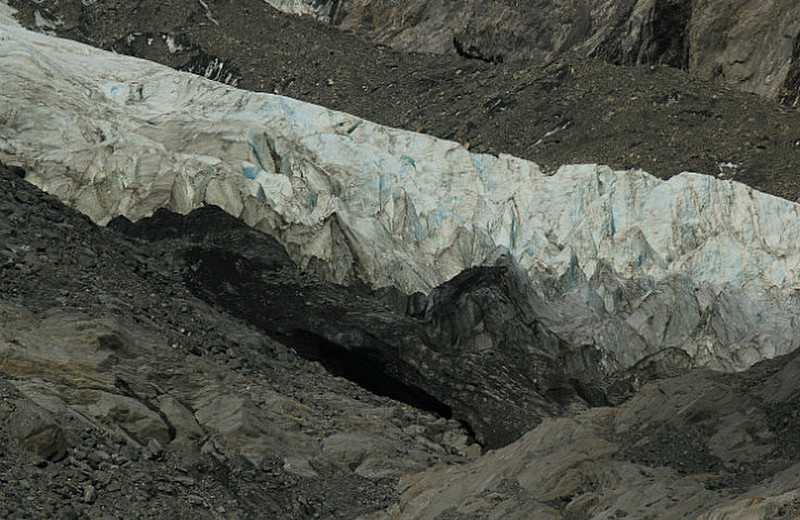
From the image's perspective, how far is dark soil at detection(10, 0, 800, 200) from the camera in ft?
128

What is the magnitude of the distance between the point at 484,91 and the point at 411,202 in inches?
707

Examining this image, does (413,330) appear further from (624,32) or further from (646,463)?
A: (624,32)

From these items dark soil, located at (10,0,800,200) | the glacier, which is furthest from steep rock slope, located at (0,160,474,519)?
dark soil, located at (10,0,800,200)

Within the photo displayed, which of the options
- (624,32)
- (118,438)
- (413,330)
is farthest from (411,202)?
(624,32)

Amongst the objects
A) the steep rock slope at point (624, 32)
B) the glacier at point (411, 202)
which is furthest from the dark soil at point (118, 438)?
the steep rock slope at point (624, 32)

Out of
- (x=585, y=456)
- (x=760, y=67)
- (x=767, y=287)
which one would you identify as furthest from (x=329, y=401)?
(x=760, y=67)

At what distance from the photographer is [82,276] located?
58.5 feet

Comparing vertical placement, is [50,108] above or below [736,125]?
below

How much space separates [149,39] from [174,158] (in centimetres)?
2533

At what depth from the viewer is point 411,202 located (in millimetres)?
28547

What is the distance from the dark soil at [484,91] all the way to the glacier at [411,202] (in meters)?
6.13

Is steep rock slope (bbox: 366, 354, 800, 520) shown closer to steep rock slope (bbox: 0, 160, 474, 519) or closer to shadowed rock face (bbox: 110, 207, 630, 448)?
steep rock slope (bbox: 0, 160, 474, 519)

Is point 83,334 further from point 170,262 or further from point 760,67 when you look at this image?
point 760,67

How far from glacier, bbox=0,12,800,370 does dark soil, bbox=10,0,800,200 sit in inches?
241
